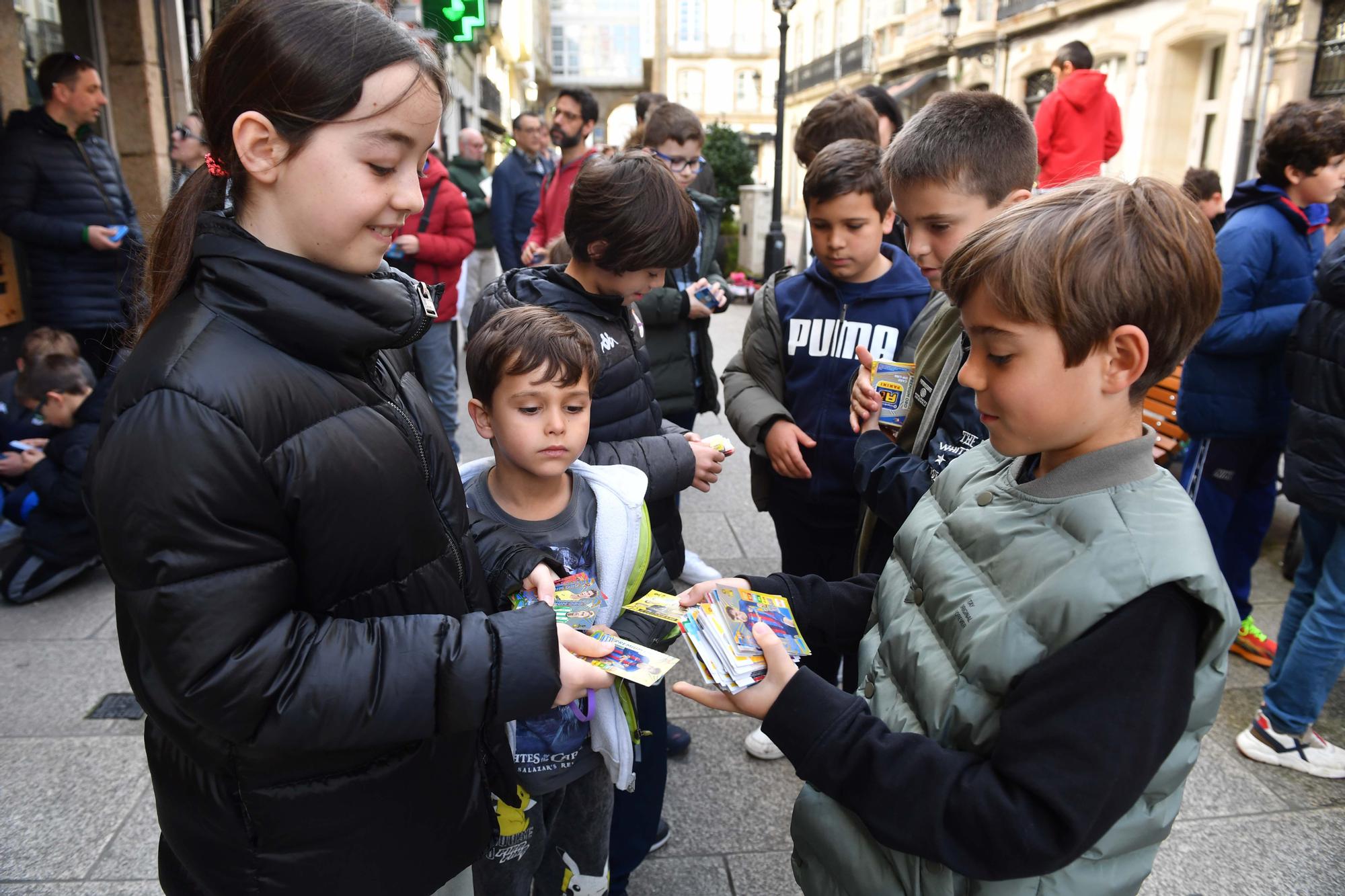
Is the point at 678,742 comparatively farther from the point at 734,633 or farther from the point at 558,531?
the point at 734,633

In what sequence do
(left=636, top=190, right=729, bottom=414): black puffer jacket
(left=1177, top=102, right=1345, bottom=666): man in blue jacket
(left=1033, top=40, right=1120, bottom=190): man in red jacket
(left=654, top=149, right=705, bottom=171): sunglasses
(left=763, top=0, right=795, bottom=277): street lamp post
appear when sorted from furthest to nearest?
(left=763, top=0, right=795, bottom=277): street lamp post < (left=1033, top=40, right=1120, bottom=190): man in red jacket < (left=654, top=149, right=705, bottom=171): sunglasses < (left=636, top=190, right=729, bottom=414): black puffer jacket < (left=1177, top=102, right=1345, bottom=666): man in blue jacket

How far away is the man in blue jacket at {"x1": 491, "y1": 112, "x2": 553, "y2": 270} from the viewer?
7727 millimetres

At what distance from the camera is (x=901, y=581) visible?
1.62 meters

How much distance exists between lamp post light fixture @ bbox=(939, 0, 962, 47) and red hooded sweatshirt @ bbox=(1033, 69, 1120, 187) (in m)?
12.4

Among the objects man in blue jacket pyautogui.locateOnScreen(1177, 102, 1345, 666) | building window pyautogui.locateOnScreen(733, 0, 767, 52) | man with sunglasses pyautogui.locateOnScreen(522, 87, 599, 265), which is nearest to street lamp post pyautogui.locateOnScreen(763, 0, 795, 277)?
man with sunglasses pyautogui.locateOnScreen(522, 87, 599, 265)

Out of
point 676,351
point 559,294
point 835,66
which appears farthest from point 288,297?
point 835,66

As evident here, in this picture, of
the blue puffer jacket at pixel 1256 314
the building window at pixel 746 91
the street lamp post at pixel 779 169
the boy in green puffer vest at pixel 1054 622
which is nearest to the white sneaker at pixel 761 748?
the boy in green puffer vest at pixel 1054 622

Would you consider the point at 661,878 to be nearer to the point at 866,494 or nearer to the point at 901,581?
the point at 866,494

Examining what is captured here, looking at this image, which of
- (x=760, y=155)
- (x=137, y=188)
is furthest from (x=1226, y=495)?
(x=760, y=155)

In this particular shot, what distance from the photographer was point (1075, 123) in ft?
26.2

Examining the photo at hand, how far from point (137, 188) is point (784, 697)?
813 centimetres

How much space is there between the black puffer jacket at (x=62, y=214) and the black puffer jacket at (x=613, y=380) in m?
3.44

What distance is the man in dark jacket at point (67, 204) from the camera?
5.11 m

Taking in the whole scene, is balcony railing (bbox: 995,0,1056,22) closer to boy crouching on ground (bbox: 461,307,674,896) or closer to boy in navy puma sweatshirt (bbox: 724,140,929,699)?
boy in navy puma sweatshirt (bbox: 724,140,929,699)
